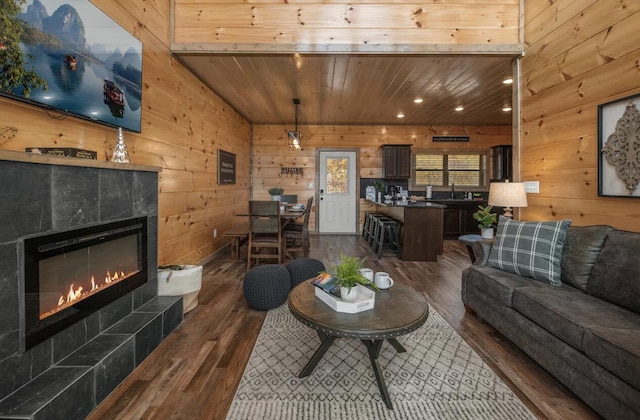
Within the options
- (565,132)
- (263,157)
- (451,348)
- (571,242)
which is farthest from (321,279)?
(263,157)

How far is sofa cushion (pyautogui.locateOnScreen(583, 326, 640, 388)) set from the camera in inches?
51.3

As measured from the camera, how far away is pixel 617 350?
1376 millimetres

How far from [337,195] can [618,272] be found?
5645 millimetres

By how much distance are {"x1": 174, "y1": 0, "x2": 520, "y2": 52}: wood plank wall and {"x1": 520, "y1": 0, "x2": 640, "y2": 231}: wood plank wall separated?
0.45 meters

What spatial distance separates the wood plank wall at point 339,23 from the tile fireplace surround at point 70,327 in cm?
209

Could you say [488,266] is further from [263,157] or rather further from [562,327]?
[263,157]

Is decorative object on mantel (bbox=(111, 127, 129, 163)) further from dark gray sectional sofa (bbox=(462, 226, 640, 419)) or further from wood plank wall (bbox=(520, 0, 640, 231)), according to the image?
wood plank wall (bbox=(520, 0, 640, 231))

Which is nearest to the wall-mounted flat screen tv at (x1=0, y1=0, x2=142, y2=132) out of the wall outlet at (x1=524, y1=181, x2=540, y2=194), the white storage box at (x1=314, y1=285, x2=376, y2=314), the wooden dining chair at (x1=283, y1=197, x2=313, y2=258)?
the white storage box at (x1=314, y1=285, x2=376, y2=314)

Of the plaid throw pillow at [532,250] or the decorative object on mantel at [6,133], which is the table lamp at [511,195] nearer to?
the plaid throw pillow at [532,250]

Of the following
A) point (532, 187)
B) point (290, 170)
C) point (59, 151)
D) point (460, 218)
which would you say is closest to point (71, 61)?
point (59, 151)

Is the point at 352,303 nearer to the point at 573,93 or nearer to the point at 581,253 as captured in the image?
the point at 581,253

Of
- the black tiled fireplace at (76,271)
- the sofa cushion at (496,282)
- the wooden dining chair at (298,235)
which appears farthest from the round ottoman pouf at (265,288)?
the sofa cushion at (496,282)

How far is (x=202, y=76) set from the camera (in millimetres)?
4043

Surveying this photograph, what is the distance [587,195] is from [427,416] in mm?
2388
